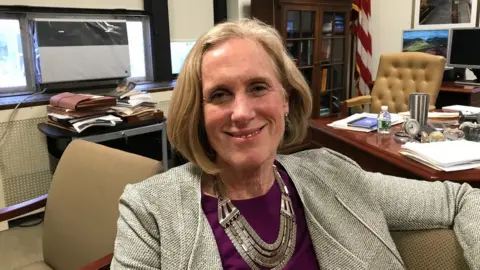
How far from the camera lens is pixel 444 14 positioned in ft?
14.1

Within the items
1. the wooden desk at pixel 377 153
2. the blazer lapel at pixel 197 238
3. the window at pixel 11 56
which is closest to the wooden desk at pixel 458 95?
the wooden desk at pixel 377 153

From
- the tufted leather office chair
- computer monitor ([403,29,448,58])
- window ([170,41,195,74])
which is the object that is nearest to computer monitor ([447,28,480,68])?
computer monitor ([403,29,448,58])

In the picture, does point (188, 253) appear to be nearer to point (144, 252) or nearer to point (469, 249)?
point (144, 252)

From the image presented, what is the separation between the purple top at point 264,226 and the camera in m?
1.09

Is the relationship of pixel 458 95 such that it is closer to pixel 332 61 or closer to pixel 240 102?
pixel 332 61

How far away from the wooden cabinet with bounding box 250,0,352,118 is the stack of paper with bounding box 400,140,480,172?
7.23ft

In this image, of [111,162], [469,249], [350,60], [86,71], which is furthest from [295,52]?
[469,249]

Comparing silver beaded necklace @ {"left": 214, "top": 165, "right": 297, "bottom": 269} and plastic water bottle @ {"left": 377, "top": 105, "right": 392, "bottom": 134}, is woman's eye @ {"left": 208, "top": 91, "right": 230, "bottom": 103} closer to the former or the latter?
silver beaded necklace @ {"left": 214, "top": 165, "right": 297, "bottom": 269}

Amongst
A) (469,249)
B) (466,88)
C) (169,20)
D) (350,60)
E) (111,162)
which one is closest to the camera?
(469,249)

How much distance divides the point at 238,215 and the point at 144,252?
0.26 metres

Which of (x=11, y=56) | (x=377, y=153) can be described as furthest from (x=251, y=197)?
(x=11, y=56)

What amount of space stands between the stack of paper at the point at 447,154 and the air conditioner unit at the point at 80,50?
8.09 ft

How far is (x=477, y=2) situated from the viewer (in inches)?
159

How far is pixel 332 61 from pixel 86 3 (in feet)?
8.46
